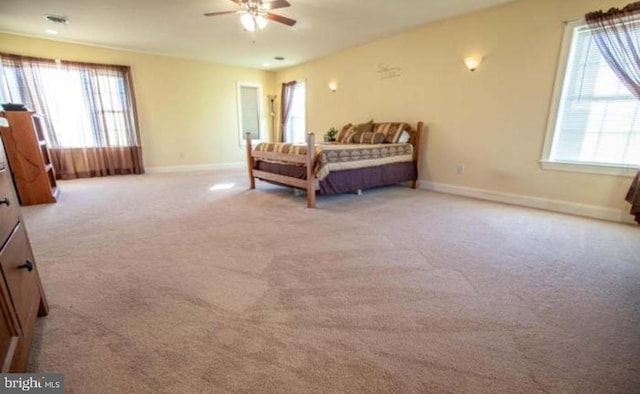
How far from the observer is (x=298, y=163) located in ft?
12.2

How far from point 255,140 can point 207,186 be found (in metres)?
3.05

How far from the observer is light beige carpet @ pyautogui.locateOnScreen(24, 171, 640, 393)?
1.13 metres

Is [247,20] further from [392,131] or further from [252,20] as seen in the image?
[392,131]

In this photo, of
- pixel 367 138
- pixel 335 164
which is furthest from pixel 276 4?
pixel 367 138

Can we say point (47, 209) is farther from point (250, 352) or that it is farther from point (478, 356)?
point (478, 356)

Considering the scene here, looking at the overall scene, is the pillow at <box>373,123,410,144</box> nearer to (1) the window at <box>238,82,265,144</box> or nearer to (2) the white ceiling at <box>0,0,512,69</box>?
(2) the white ceiling at <box>0,0,512,69</box>

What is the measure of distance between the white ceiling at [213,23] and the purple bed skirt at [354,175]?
2.02m

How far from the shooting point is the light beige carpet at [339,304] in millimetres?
1128

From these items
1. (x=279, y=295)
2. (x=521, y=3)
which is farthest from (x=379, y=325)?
(x=521, y=3)

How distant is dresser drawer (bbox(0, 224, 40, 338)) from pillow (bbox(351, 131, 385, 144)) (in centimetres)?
410

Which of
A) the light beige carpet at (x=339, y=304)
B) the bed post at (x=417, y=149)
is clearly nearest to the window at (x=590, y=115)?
the light beige carpet at (x=339, y=304)

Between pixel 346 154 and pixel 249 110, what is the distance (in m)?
4.41

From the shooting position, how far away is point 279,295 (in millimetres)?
1668

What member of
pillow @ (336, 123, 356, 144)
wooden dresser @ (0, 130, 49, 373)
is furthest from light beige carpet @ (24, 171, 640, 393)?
pillow @ (336, 123, 356, 144)
